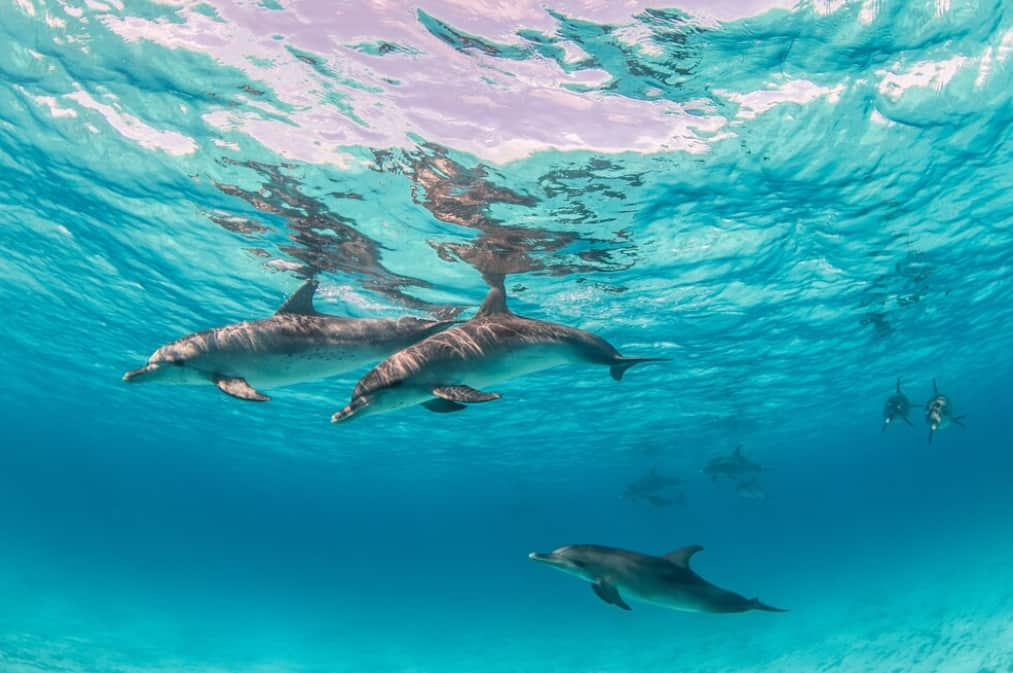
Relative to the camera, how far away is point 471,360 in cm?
692

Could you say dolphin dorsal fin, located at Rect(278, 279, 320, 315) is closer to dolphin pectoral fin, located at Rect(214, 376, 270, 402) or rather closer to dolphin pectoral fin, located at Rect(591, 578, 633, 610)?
dolphin pectoral fin, located at Rect(214, 376, 270, 402)

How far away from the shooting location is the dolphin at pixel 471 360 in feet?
20.2

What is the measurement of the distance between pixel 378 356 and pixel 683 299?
11.4 metres

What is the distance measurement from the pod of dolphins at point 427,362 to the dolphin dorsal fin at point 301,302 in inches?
0.7

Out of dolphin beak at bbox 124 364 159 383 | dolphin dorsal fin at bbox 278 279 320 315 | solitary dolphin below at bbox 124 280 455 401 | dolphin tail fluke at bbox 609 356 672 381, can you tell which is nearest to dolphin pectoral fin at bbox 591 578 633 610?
dolphin tail fluke at bbox 609 356 672 381

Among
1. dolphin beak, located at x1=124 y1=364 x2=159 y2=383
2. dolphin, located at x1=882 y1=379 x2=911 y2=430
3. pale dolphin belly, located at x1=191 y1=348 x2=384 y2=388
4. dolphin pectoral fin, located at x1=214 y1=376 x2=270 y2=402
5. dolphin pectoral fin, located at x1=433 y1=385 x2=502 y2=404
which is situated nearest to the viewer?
dolphin pectoral fin, located at x1=433 y1=385 x2=502 y2=404

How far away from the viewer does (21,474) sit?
106 m

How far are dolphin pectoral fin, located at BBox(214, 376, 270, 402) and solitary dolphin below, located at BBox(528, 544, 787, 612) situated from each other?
4.38 m

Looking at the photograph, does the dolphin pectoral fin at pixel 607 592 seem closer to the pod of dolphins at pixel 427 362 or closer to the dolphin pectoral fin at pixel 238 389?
the pod of dolphins at pixel 427 362

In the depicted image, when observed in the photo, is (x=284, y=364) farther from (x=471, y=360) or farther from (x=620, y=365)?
(x=620, y=365)

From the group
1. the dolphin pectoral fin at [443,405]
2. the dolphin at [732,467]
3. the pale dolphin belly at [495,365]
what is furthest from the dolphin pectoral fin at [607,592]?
the dolphin at [732,467]

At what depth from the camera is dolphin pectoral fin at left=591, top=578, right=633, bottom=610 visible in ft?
26.5

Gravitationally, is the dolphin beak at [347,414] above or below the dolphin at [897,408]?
below

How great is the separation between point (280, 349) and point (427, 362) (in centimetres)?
233
